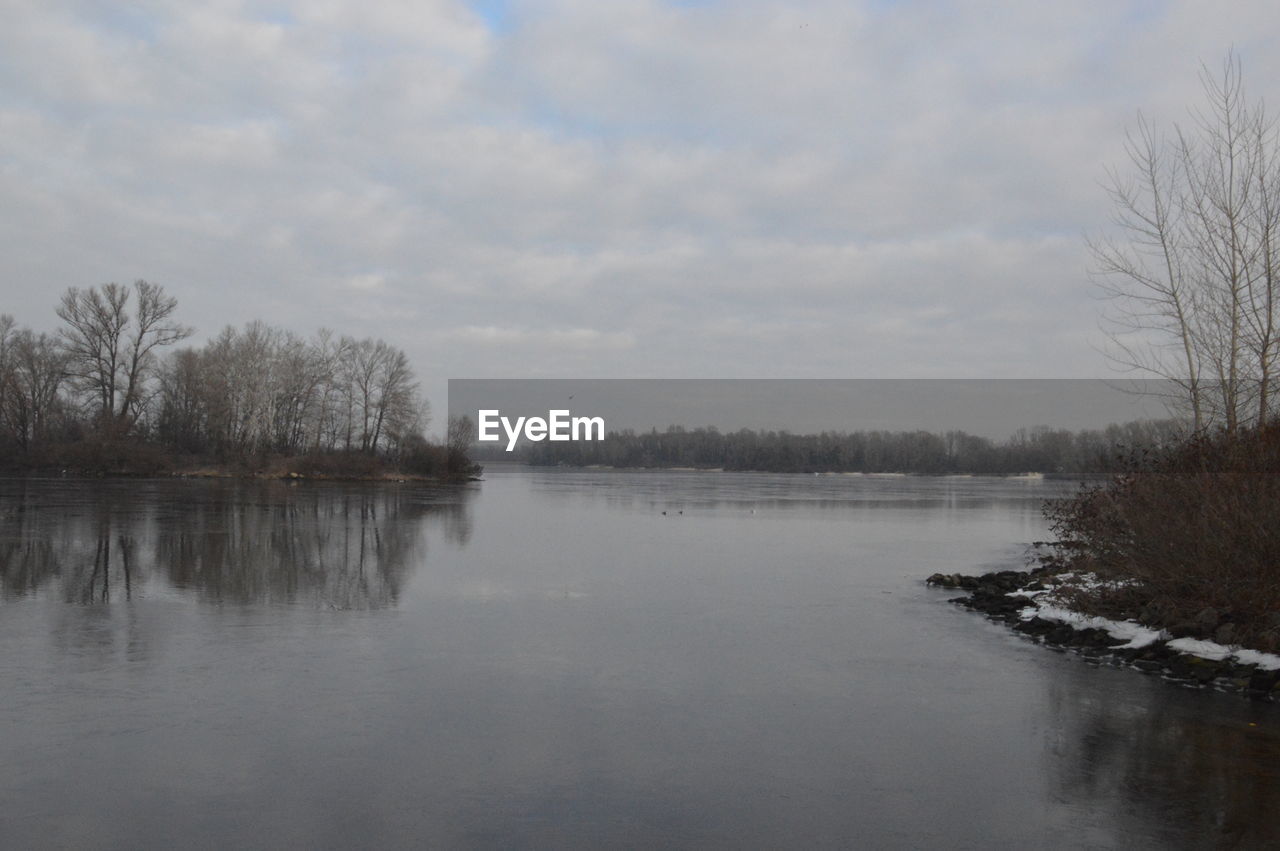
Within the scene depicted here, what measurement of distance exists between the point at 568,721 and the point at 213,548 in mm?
13159

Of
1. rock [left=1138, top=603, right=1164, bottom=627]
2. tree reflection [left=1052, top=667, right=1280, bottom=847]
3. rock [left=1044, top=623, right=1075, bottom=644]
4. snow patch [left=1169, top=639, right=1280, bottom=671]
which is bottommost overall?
rock [left=1044, top=623, right=1075, bottom=644]

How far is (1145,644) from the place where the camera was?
1051 cm

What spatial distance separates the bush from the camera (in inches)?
374

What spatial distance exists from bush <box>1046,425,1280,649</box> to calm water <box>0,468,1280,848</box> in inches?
64.8

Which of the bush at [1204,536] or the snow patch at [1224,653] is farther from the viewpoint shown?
the bush at [1204,536]

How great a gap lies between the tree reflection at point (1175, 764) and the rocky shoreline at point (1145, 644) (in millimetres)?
574

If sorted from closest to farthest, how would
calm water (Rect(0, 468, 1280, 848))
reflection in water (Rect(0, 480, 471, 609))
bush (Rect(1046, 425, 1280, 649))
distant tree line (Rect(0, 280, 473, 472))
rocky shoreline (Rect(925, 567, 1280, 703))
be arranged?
calm water (Rect(0, 468, 1280, 848)), rocky shoreline (Rect(925, 567, 1280, 703)), bush (Rect(1046, 425, 1280, 649)), reflection in water (Rect(0, 480, 471, 609)), distant tree line (Rect(0, 280, 473, 472))

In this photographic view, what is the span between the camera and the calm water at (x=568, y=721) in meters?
5.15

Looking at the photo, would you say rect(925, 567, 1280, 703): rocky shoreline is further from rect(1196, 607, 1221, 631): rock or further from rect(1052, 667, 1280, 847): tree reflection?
rect(1052, 667, 1280, 847): tree reflection

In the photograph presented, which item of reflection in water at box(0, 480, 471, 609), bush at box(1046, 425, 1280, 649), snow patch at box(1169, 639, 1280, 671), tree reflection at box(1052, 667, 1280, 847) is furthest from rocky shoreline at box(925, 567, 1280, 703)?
reflection in water at box(0, 480, 471, 609)

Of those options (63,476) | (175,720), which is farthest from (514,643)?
(63,476)

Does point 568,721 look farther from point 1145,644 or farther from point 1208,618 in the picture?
point 1208,618

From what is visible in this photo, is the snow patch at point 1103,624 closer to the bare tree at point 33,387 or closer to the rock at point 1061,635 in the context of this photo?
the rock at point 1061,635

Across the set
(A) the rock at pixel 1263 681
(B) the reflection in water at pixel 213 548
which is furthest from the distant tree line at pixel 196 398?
(A) the rock at pixel 1263 681
